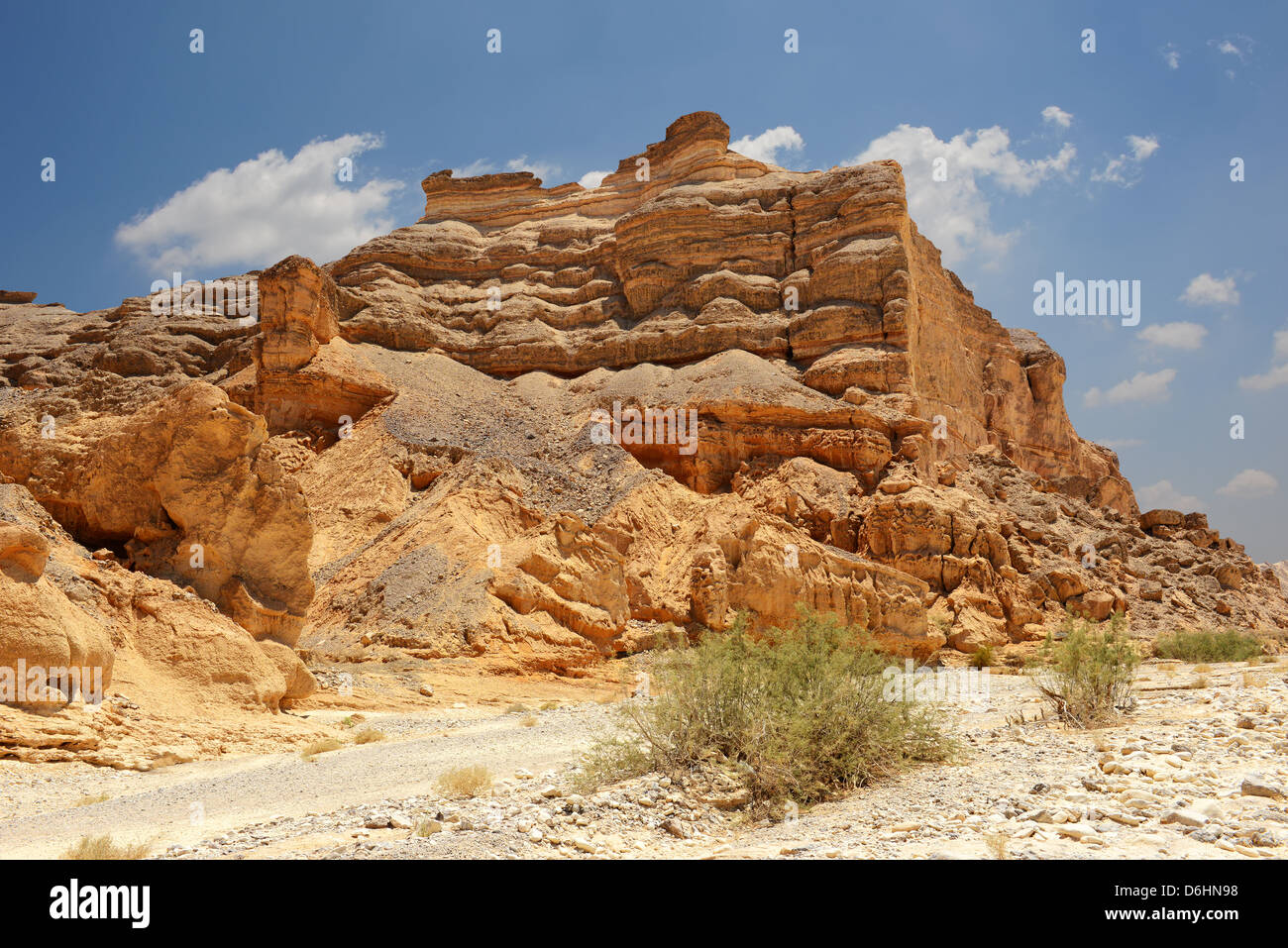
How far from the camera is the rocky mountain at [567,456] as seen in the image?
1483 cm

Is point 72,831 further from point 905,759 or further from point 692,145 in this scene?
point 692,145

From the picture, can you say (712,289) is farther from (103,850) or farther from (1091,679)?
(103,850)

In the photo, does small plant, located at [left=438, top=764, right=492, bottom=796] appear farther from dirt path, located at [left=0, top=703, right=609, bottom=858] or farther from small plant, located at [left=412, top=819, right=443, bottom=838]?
small plant, located at [left=412, top=819, right=443, bottom=838]

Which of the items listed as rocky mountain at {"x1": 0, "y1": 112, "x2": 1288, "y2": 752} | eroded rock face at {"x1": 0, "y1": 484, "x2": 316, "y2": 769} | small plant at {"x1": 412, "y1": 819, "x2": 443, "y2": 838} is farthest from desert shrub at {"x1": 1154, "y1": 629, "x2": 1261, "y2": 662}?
small plant at {"x1": 412, "y1": 819, "x2": 443, "y2": 838}

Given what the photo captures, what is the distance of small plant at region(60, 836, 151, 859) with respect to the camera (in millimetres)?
5969

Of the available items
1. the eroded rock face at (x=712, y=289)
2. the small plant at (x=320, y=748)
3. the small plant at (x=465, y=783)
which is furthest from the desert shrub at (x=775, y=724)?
the eroded rock face at (x=712, y=289)

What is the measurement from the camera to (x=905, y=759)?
31.6 feet

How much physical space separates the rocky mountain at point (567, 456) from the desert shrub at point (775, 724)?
6997 millimetres

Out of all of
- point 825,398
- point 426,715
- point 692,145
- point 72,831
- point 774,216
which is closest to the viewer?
point 72,831

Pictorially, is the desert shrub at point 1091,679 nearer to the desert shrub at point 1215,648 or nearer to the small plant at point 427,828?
the small plant at point 427,828

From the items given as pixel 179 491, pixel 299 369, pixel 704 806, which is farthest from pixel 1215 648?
pixel 299 369
